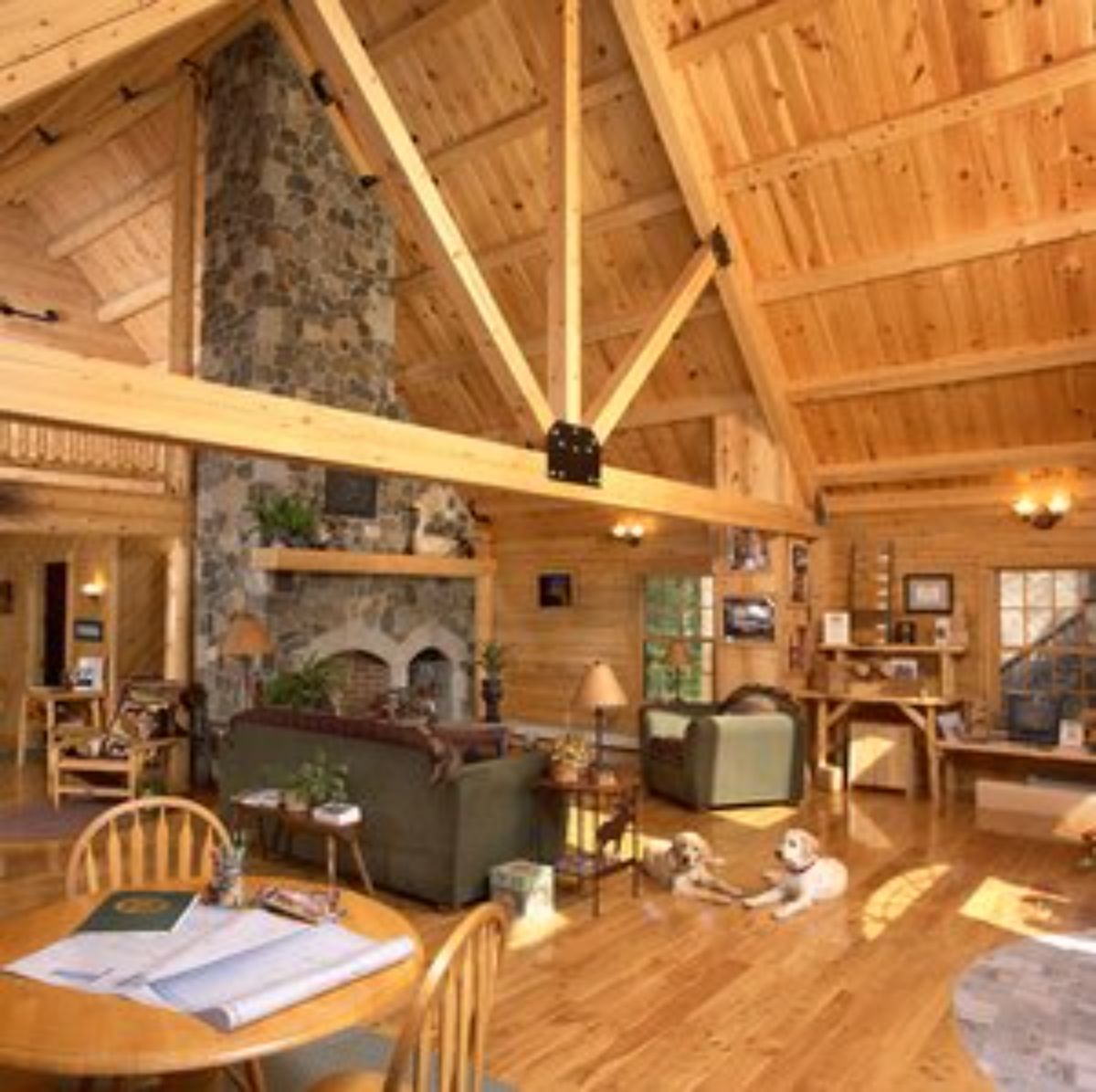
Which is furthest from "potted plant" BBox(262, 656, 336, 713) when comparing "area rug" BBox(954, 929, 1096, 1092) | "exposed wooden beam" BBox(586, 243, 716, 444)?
"area rug" BBox(954, 929, 1096, 1092)

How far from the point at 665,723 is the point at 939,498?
3167mm

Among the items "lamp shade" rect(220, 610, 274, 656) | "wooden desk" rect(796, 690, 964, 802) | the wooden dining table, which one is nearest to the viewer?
the wooden dining table

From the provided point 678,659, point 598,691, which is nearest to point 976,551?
point 678,659

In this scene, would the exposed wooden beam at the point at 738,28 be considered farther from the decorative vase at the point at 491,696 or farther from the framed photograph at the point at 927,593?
the decorative vase at the point at 491,696

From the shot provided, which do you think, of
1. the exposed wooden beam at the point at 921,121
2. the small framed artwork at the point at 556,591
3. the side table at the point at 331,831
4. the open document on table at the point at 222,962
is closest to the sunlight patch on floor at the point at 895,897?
the side table at the point at 331,831

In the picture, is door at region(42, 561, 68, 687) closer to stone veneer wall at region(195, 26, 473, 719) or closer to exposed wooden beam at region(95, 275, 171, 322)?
exposed wooden beam at region(95, 275, 171, 322)

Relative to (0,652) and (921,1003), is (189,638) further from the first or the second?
(921,1003)

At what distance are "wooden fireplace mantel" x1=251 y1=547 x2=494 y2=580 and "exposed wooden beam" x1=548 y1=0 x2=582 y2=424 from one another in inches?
134

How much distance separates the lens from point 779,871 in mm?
5484

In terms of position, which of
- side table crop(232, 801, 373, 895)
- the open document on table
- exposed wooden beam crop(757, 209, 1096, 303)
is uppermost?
exposed wooden beam crop(757, 209, 1096, 303)

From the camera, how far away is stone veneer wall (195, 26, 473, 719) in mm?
8102

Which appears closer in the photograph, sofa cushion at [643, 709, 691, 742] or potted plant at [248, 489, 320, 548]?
potted plant at [248, 489, 320, 548]

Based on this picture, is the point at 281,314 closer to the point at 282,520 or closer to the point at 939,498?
the point at 282,520

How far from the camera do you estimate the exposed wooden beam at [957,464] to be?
7.51 meters
